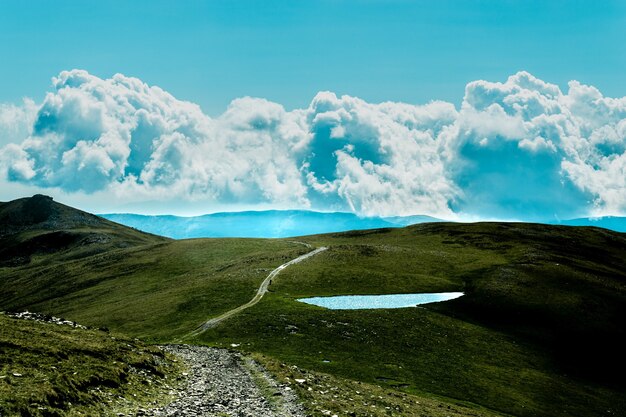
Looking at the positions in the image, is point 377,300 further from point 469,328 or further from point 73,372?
point 73,372

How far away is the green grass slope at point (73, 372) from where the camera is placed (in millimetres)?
24094

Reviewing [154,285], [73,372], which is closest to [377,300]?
[154,285]

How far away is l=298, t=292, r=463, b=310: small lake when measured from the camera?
85.2 metres

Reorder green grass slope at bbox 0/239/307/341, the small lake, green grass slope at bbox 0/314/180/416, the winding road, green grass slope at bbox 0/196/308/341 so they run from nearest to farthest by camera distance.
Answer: green grass slope at bbox 0/314/180/416 < the winding road < green grass slope at bbox 0/239/307/341 < green grass slope at bbox 0/196/308/341 < the small lake

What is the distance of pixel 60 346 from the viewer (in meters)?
34.3

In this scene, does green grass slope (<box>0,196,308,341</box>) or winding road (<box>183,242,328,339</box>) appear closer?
winding road (<box>183,242,328,339</box>)

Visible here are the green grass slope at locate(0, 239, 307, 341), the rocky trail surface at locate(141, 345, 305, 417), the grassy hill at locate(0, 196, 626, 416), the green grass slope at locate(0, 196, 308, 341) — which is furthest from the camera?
the green grass slope at locate(0, 196, 308, 341)

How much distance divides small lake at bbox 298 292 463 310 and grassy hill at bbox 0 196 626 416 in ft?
11.2

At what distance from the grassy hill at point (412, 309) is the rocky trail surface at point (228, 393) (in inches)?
387

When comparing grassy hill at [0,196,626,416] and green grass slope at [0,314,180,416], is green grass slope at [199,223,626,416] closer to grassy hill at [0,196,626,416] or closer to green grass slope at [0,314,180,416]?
grassy hill at [0,196,626,416]

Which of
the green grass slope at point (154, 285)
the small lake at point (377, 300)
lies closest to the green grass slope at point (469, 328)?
the small lake at point (377, 300)

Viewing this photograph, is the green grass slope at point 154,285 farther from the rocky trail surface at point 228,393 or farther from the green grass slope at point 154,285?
the rocky trail surface at point 228,393

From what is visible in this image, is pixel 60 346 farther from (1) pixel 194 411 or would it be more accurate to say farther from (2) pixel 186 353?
(2) pixel 186 353

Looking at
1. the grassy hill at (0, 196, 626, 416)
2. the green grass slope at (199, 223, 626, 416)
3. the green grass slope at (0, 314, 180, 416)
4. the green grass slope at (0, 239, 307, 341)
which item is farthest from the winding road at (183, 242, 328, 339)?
the green grass slope at (0, 314, 180, 416)
